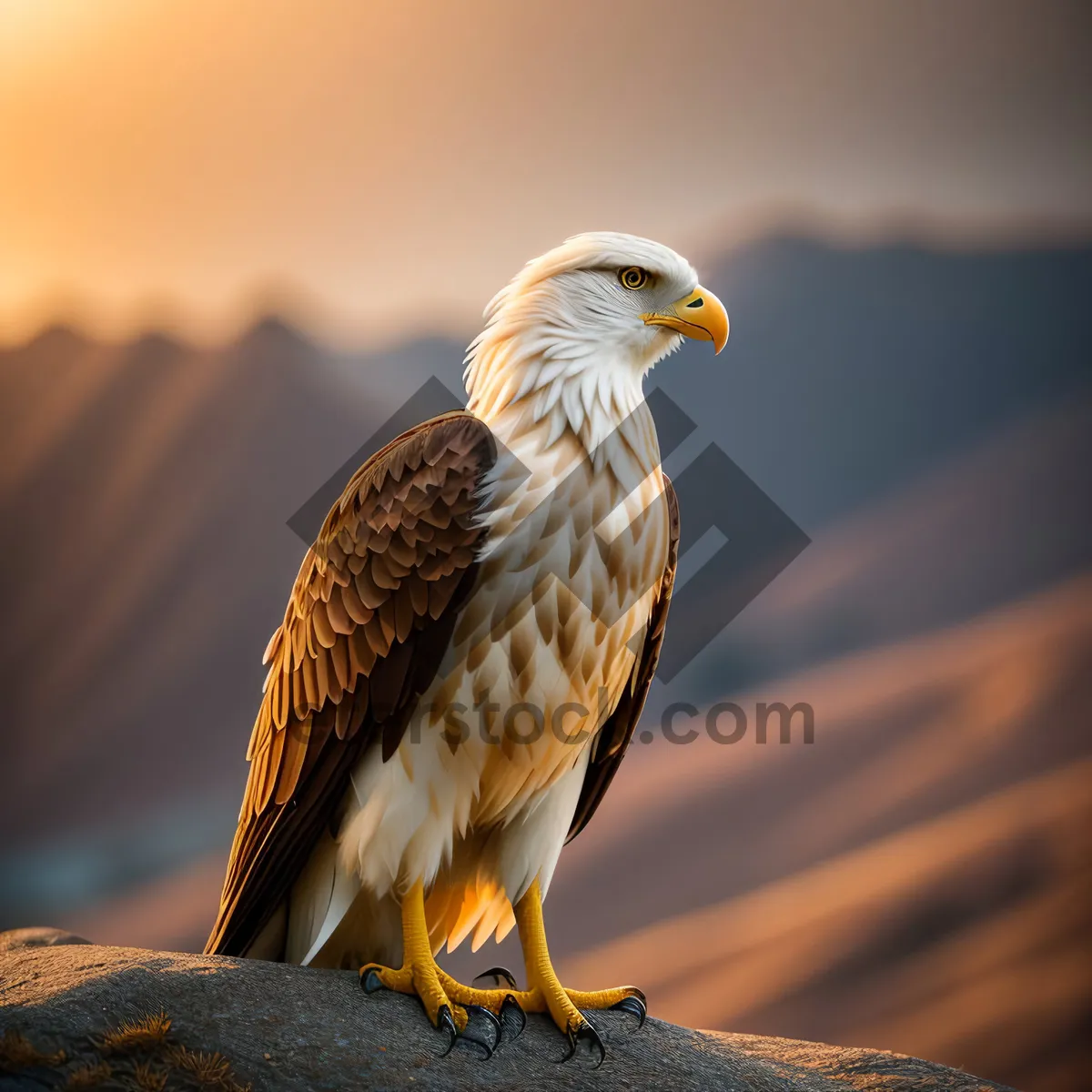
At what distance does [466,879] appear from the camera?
3170mm

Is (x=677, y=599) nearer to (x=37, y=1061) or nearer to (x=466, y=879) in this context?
(x=466, y=879)

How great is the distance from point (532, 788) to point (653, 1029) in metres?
0.78

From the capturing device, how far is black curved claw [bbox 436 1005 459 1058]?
2656mm

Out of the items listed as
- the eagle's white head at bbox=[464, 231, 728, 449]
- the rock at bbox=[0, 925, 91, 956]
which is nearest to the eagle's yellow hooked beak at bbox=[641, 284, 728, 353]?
the eagle's white head at bbox=[464, 231, 728, 449]

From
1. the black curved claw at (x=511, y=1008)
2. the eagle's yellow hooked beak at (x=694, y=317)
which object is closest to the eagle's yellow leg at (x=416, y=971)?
the black curved claw at (x=511, y=1008)

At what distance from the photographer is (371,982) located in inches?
109

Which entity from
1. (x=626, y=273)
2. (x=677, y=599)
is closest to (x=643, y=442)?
(x=626, y=273)

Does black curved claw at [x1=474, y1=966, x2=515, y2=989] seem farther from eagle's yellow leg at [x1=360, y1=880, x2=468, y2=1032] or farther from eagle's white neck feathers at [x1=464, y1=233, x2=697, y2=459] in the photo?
eagle's white neck feathers at [x1=464, y1=233, x2=697, y2=459]

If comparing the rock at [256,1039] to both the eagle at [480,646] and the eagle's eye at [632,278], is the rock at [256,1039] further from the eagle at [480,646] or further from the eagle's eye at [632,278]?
the eagle's eye at [632,278]

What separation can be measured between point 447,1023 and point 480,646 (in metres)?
0.90

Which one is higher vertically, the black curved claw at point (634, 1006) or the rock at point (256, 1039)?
the black curved claw at point (634, 1006)

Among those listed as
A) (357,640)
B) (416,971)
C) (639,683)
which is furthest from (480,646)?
(416,971)

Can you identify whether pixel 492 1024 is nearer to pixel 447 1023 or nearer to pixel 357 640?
pixel 447 1023

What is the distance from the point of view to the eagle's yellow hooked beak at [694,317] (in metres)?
3.01
